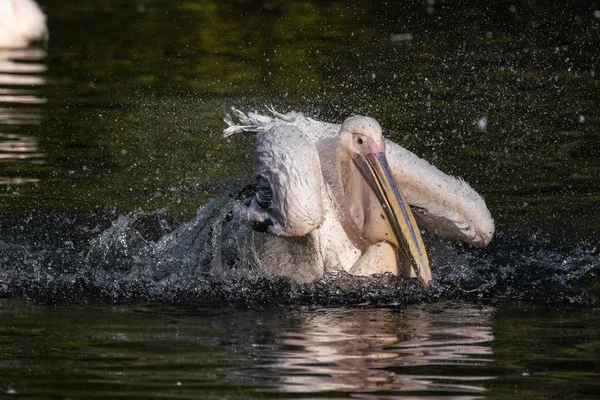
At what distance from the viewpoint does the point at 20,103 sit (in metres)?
11.3

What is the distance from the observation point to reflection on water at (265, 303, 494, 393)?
15.5 ft

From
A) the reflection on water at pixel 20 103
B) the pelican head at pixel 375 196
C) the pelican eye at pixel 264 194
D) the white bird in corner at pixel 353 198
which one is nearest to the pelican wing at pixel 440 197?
the white bird in corner at pixel 353 198

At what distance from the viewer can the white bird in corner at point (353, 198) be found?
6.09 metres

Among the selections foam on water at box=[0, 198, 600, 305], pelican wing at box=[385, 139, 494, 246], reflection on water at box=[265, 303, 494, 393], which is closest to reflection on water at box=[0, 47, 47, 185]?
foam on water at box=[0, 198, 600, 305]

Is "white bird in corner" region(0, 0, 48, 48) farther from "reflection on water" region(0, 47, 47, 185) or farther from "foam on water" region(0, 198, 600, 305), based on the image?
"foam on water" region(0, 198, 600, 305)

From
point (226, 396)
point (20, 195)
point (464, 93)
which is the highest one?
point (464, 93)

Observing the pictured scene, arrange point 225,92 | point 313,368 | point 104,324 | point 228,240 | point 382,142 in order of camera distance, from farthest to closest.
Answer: point 225,92, point 228,240, point 382,142, point 104,324, point 313,368

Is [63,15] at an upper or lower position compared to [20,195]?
upper

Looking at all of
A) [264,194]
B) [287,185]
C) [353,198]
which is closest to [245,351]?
[287,185]

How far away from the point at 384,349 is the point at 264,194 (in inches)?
51.5

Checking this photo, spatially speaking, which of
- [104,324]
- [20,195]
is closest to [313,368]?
[104,324]

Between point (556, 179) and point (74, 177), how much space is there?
3.56 metres

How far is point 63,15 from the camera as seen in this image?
16.8 m

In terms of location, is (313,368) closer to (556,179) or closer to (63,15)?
(556,179)
